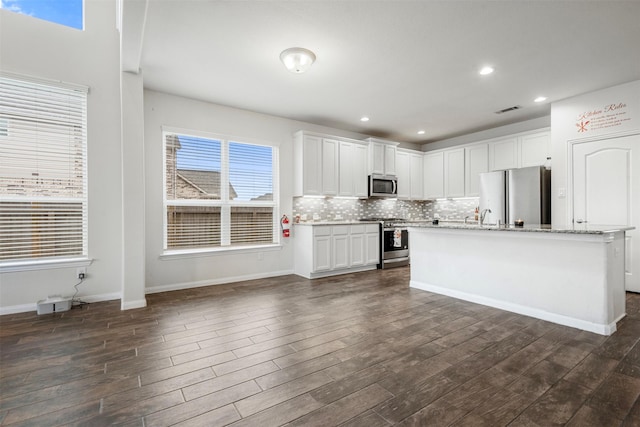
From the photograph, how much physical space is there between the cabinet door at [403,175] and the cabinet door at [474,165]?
1177mm

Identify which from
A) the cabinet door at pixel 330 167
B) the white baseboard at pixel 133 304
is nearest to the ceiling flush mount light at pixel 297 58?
the cabinet door at pixel 330 167

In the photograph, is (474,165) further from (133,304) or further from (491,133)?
(133,304)

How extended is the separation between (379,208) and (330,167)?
179 centimetres

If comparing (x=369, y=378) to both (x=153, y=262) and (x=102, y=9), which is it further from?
(x=102, y=9)

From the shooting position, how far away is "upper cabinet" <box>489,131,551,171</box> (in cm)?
523

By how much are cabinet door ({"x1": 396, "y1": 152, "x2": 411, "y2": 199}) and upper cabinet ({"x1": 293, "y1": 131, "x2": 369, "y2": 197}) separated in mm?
1014

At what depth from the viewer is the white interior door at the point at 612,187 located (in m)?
4.01

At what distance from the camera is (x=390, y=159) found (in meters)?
6.53

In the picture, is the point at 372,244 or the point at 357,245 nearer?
the point at 357,245

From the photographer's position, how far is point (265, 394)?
1.90 metres

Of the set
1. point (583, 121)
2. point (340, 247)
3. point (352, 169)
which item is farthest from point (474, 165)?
point (340, 247)

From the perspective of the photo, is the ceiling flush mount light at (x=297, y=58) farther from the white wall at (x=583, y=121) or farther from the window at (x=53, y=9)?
the white wall at (x=583, y=121)

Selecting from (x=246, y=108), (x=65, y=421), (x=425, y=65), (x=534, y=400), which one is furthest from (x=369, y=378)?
(x=246, y=108)

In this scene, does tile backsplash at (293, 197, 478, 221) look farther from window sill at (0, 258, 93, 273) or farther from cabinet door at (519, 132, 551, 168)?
window sill at (0, 258, 93, 273)
